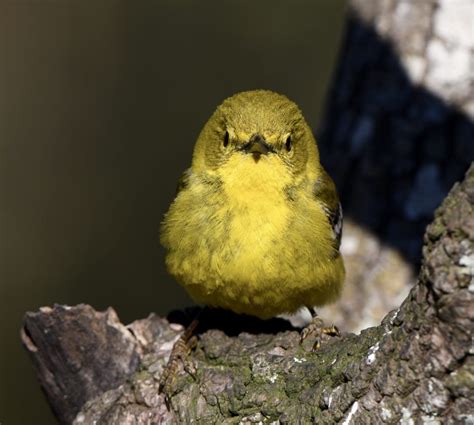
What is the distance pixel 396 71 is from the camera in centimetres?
733

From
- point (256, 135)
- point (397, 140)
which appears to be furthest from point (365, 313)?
point (256, 135)

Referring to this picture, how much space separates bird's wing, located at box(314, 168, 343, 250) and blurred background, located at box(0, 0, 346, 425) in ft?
18.6

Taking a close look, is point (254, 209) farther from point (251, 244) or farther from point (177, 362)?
point (177, 362)

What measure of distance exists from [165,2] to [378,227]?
7.25m

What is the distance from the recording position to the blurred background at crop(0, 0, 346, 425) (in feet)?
38.7

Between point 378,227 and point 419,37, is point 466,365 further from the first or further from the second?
point 419,37

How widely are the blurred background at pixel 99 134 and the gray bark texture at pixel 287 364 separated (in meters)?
5.98

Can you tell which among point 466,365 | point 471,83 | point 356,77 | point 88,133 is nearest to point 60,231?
point 88,133

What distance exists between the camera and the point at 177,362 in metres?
5.01

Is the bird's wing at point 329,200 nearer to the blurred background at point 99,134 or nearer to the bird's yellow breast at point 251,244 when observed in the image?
the bird's yellow breast at point 251,244

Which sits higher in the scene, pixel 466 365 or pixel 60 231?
pixel 466 365

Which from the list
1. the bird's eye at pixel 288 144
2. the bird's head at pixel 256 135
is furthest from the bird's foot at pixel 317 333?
the bird's eye at pixel 288 144

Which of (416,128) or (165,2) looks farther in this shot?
(165,2)

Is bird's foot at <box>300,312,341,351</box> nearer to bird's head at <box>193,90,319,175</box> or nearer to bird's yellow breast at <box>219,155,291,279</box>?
bird's yellow breast at <box>219,155,291,279</box>
